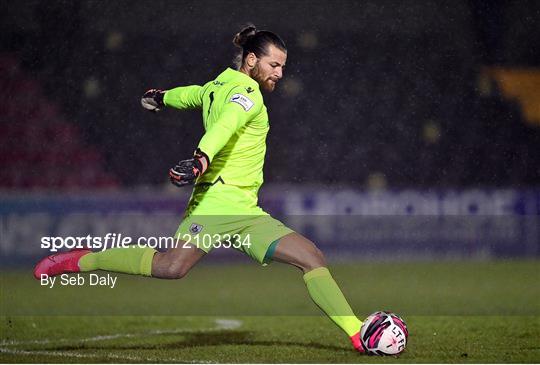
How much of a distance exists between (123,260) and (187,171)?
96 cm

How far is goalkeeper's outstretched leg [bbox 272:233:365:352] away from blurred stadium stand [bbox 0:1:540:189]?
386 inches

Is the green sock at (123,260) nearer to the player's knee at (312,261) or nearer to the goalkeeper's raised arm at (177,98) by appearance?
the player's knee at (312,261)

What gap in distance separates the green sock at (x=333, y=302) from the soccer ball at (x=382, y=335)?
0.07 metres

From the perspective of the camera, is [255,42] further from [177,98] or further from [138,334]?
[138,334]

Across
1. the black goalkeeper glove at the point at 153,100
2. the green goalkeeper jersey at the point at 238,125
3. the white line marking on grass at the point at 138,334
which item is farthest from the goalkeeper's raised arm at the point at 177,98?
the white line marking on grass at the point at 138,334

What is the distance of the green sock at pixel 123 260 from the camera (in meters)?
5.28

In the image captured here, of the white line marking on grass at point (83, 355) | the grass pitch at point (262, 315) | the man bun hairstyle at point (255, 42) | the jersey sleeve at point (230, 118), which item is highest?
the man bun hairstyle at point (255, 42)

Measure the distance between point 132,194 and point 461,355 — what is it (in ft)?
Result: 28.6

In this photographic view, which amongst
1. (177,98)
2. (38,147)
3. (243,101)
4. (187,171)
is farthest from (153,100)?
(38,147)

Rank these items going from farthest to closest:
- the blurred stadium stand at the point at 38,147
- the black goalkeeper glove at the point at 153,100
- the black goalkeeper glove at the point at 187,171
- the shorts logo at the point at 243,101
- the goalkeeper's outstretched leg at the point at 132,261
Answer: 1. the blurred stadium stand at the point at 38,147
2. the black goalkeeper glove at the point at 153,100
3. the goalkeeper's outstretched leg at the point at 132,261
4. the shorts logo at the point at 243,101
5. the black goalkeeper glove at the point at 187,171

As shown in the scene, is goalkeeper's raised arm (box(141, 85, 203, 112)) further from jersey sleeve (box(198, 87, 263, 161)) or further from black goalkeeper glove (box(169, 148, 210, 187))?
black goalkeeper glove (box(169, 148, 210, 187))

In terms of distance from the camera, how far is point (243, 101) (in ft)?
16.7

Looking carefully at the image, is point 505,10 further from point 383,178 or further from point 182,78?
point 182,78

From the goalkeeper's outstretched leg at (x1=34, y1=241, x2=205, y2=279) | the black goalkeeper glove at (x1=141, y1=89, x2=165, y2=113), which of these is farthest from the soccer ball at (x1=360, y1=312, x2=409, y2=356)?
the black goalkeeper glove at (x1=141, y1=89, x2=165, y2=113)
